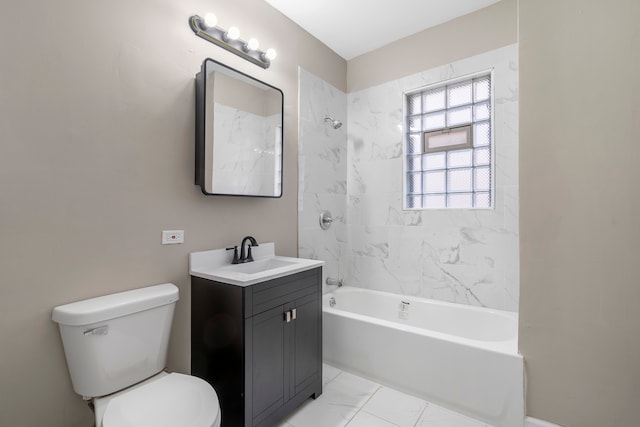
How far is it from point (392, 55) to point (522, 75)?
1453 millimetres

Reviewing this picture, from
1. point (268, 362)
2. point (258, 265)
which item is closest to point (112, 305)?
point (268, 362)

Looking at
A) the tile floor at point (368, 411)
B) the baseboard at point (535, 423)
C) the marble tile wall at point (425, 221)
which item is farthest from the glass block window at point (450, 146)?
the tile floor at point (368, 411)

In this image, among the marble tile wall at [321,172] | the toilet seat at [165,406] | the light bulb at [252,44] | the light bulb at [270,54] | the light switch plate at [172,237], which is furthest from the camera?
the marble tile wall at [321,172]

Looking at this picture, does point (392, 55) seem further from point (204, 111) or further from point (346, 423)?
point (346, 423)

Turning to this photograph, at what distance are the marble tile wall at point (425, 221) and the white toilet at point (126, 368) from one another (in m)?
1.96

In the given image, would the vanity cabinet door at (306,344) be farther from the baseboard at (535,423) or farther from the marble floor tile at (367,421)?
the baseboard at (535,423)

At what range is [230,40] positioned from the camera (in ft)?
6.18

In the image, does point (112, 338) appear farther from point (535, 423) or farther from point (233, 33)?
point (535, 423)

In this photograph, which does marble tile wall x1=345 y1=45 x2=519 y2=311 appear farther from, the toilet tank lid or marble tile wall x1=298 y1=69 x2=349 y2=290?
the toilet tank lid

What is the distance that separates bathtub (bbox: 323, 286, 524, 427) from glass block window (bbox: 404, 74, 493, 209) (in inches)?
36.7

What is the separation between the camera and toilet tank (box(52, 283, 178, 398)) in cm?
115

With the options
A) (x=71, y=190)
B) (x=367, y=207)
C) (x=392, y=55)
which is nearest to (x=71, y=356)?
(x=71, y=190)

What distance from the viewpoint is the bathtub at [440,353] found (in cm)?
164

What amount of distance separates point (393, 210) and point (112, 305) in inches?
88.6
